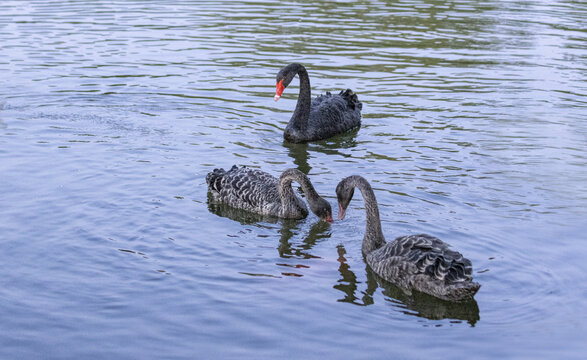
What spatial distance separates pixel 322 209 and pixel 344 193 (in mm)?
423

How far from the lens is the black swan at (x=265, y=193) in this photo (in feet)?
25.7

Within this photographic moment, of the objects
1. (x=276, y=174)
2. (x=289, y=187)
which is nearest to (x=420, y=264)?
(x=289, y=187)

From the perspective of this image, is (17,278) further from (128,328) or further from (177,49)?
(177,49)

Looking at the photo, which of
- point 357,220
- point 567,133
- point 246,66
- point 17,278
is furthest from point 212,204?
point 246,66

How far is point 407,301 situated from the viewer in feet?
20.5

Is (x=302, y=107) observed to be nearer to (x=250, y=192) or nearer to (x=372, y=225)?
(x=250, y=192)

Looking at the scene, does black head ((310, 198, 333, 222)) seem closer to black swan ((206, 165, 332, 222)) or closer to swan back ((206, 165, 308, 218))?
black swan ((206, 165, 332, 222))

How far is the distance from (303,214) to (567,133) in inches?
181

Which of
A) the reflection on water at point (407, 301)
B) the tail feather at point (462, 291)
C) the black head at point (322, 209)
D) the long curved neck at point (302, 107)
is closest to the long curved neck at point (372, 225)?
the reflection on water at point (407, 301)

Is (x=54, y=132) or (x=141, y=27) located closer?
(x=54, y=132)

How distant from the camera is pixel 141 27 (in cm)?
1831

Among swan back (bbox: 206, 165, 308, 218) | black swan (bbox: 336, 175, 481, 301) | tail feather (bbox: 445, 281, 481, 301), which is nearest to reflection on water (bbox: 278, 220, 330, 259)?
swan back (bbox: 206, 165, 308, 218)

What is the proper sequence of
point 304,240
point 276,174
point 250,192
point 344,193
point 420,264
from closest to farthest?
point 420,264, point 344,193, point 304,240, point 250,192, point 276,174

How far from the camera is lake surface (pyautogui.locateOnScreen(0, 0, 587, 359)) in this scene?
575cm
